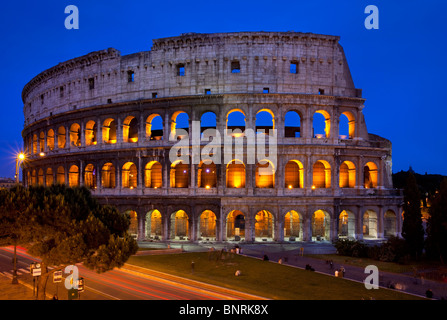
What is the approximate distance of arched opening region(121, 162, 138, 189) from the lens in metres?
36.5

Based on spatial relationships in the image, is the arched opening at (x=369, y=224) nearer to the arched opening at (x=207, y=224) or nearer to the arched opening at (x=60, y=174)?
the arched opening at (x=207, y=224)

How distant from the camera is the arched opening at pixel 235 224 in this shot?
34781 millimetres

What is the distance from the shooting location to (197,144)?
3344 centimetres

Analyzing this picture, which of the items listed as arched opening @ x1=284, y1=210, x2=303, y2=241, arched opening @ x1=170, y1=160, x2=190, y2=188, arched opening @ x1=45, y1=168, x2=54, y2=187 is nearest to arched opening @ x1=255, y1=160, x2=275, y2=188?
arched opening @ x1=284, y1=210, x2=303, y2=241

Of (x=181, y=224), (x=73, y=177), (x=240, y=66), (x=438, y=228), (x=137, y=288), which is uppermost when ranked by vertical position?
(x=240, y=66)

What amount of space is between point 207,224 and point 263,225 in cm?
588

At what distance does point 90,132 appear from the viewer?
39062mm

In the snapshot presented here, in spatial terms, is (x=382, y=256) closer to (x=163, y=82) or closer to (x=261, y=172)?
(x=261, y=172)

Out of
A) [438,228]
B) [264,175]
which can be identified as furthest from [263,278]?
[264,175]

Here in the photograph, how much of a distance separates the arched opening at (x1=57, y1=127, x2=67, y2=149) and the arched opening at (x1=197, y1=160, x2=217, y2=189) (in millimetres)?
18474

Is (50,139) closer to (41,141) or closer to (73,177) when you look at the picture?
(41,141)

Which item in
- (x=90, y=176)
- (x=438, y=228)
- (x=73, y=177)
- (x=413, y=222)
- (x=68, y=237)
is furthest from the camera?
(x=73, y=177)

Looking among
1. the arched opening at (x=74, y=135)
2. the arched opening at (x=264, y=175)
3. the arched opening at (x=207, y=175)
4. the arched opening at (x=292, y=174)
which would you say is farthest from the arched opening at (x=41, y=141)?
the arched opening at (x=292, y=174)

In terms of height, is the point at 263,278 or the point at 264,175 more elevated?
the point at 264,175
